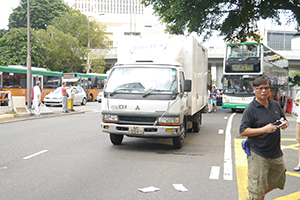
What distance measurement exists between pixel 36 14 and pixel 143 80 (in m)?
59.9

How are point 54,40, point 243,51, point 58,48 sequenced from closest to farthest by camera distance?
point 243,51, point 58,48, point 54,40

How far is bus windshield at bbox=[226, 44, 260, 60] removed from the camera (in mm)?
22344

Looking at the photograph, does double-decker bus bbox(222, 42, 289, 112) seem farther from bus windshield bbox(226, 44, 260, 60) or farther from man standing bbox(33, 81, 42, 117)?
man standing bbox(33, 81, 42, 117)

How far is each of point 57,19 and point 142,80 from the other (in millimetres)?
53279

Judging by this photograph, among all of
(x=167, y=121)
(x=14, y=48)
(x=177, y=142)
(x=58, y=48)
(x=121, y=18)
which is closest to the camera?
(x=167, y=121)

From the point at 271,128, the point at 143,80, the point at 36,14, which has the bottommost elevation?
the point at 271,128

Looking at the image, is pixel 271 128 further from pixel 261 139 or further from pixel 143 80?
pixel 143 80

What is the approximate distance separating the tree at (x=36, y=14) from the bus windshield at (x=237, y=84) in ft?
155

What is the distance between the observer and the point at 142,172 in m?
6.73

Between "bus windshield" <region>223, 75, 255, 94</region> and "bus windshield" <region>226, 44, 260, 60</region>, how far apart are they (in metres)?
1.21

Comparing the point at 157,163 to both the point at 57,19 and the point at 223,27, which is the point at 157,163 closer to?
the point at 223,27

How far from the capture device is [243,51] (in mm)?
22531

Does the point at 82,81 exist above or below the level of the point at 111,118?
above

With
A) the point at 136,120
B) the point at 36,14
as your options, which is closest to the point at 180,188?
the point at 136,120
